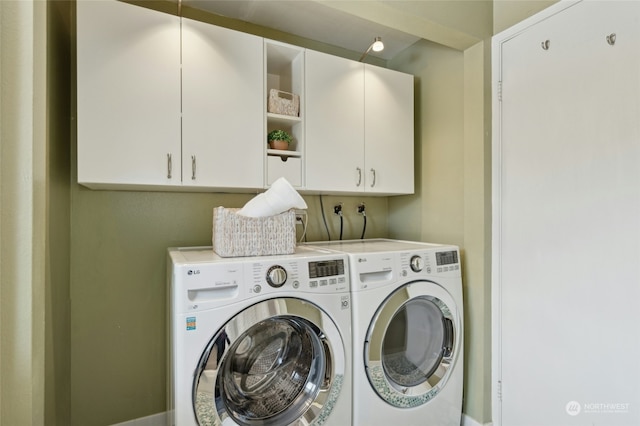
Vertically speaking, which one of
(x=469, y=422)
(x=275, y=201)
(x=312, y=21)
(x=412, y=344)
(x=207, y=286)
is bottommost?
(x=469, y=422)

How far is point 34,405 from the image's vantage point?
3.20 ft

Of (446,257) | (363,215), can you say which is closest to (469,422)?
(446,257)

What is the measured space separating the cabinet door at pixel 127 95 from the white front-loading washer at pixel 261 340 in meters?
0.54

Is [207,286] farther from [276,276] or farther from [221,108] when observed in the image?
[221,108]

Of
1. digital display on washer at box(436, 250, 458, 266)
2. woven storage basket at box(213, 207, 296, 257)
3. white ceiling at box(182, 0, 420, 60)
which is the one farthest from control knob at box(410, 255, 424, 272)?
white ceiling at box(182, 0, 420, 60)

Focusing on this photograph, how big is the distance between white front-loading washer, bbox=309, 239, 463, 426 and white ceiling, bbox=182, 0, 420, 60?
135 cm

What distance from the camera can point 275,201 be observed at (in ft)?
4.85

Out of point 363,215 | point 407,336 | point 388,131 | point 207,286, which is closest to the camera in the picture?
point 207,286

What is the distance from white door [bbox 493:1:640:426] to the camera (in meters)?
1.36

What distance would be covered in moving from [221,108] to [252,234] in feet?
2.16

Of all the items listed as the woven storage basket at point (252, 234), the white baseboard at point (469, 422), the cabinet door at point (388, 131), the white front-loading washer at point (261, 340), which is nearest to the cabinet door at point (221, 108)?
the woven storage basket at point (252, 234)

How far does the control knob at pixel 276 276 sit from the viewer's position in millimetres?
1332

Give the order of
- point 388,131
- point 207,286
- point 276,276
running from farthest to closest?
point 388,131, point 276,276, point 207,286

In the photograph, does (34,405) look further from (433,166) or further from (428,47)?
(428,47)
